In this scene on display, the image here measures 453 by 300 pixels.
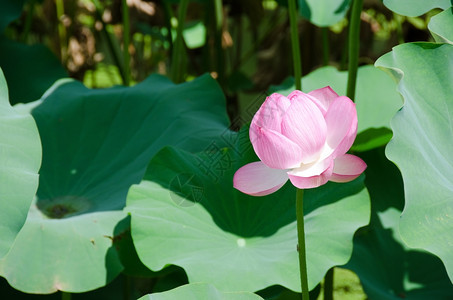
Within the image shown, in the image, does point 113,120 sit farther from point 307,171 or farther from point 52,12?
point 52,12

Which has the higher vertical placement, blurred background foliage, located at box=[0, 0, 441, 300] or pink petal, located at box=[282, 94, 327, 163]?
pink petal, located at box=[282, 94, 327, 163]

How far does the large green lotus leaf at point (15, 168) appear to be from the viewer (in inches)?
34.3

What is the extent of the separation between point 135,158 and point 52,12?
1827mm

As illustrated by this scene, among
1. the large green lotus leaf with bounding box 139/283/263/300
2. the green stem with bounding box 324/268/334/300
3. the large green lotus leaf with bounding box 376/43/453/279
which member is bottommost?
the green stem with bounding box 324/268/334/300

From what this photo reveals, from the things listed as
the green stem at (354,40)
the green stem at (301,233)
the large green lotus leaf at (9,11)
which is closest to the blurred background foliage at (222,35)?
the large green lotus leaf at (9,11)

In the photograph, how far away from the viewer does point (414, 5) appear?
1099 millimetres

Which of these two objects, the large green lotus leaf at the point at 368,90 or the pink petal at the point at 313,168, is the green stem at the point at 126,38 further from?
the pink petal at the point at 313,168

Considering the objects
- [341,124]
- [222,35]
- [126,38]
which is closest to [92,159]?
[126,38]

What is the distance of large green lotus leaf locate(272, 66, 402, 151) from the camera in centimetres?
146

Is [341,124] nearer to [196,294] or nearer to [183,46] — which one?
[196,294]

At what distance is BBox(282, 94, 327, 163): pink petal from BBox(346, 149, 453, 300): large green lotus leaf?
0.64 meters

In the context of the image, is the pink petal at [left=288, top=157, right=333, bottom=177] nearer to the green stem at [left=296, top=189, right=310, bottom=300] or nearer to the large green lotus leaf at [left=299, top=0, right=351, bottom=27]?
the green stem at [left=296, top=189, right=310, bottom=300]

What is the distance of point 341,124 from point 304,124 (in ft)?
0.15

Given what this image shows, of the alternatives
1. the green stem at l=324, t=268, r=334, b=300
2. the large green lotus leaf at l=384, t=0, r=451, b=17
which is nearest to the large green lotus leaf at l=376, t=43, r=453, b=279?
the large green lotus leaf at l=384, t=0, r=451, b=17
